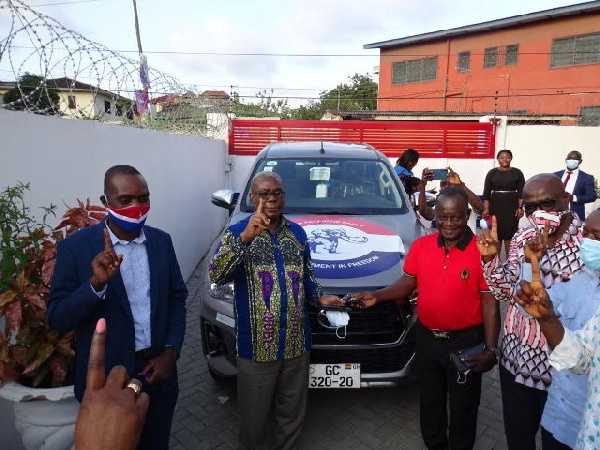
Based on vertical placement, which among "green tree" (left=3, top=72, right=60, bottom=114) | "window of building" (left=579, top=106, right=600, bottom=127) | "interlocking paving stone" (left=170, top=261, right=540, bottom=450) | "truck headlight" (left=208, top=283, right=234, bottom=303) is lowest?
"interlocking paving stone" (left=170, top=261, right=540, bottom=450)

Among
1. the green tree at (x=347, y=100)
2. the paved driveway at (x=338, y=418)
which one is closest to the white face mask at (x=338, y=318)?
the paved driveway at (x=338, y=418)

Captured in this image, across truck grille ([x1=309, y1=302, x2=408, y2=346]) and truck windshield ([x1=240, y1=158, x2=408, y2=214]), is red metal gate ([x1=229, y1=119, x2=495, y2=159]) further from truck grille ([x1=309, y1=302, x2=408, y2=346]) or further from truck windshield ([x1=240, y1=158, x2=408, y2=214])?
truck grille ([x1=309, y1=302, x2=408, y2=346])

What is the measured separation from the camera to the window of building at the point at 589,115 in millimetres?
18711

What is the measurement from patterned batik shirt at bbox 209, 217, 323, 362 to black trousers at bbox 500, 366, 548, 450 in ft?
3.68

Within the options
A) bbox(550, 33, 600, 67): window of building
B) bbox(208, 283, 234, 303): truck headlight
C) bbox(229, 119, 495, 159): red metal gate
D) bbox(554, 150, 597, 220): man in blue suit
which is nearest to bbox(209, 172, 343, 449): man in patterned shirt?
bbox(208, 283, 234, 303): truck headlight

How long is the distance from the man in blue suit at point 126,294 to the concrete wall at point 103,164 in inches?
30.4

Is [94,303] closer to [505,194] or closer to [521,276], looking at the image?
[521,276]

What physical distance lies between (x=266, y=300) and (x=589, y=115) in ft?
71.3

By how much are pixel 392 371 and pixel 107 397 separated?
242 cm

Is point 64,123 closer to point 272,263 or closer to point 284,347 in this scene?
point 272,263

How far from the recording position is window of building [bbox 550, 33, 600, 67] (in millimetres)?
20391

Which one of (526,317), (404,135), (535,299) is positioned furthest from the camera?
(404,135)

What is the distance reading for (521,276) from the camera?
2.32 m

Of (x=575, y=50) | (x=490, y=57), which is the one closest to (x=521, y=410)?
(x=575, y=50)
